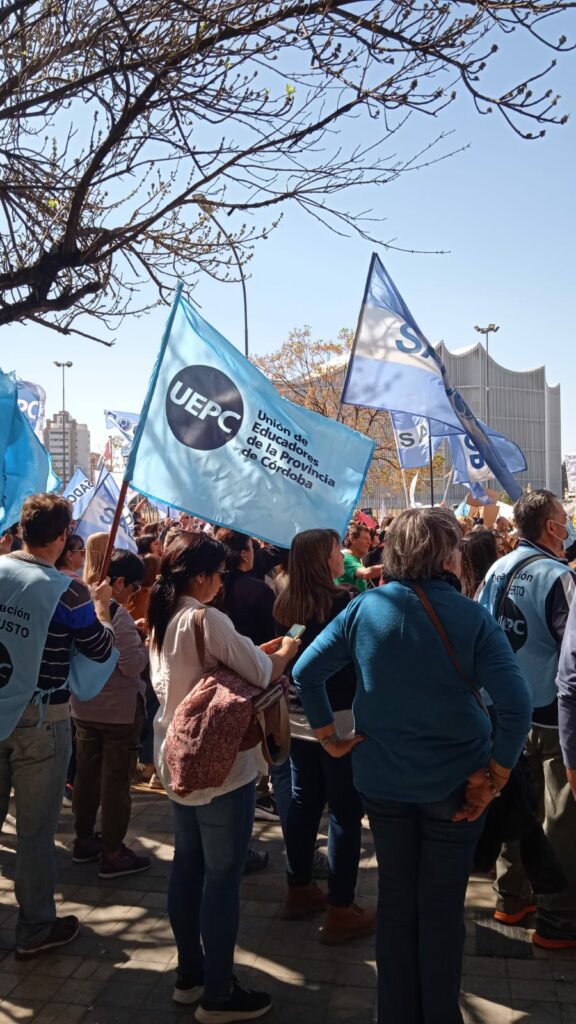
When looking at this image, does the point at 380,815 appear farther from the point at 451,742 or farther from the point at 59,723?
the point at 59,723

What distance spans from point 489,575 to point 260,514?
121cm

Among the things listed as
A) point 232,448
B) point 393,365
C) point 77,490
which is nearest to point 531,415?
point 77,490

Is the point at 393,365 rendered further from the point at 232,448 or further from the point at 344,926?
the point at 344,926

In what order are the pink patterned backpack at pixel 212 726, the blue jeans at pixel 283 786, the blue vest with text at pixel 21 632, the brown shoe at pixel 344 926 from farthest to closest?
the blue jeans at pixel 283 786
the brown shoe at pixel 344 926
the blue vest with text at pixel 21 632
the pink patterned backpack at pixel 212 726

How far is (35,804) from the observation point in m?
3.90

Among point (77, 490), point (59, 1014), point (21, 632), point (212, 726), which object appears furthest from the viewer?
point (77, 490)

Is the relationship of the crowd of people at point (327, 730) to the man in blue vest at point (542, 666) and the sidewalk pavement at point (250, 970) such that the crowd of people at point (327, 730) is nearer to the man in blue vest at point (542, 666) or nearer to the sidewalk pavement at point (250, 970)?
the man in blue vest at point (542, 666)

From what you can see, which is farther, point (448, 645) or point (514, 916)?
point (514, 916)

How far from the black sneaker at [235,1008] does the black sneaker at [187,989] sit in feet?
0.42

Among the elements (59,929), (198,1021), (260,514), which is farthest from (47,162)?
(198,1021)

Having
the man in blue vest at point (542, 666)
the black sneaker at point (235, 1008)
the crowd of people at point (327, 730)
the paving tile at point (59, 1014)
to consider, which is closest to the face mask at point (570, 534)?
the man in blue vest at point (542, 666)

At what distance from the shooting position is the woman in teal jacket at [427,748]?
2.78 meters

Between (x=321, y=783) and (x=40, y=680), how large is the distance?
1.45m

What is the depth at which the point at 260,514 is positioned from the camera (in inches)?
182
